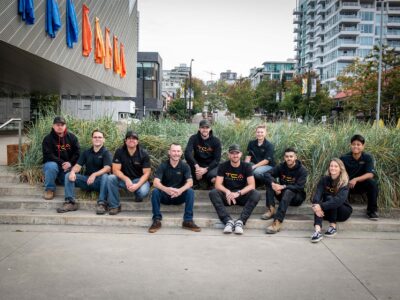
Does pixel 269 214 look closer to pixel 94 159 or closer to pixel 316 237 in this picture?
pixel 316 237

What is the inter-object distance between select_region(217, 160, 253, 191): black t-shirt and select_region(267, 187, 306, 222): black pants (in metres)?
0.45

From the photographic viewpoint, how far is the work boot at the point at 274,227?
19.4ft

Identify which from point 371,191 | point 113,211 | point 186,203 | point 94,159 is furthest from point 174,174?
point 371,191

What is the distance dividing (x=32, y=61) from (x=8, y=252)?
44.5ft

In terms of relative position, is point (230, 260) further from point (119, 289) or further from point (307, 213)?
point (307, 213)

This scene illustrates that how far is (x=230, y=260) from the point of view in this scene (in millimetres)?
4738

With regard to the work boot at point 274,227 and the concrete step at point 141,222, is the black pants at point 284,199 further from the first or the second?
the concrete step at point 141,222

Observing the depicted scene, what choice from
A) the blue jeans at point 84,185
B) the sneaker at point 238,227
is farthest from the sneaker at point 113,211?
the sneaker at point 238,227

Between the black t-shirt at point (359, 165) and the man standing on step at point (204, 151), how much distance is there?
2257 mm

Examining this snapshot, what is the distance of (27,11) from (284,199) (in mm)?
11509

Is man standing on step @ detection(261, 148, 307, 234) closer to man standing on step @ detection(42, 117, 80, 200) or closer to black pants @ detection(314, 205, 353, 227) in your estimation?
black pants @ detection(314, 205, 353, 227)

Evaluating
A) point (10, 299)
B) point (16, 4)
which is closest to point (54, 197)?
point (10, 299)

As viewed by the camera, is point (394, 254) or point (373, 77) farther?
point (373, 77)

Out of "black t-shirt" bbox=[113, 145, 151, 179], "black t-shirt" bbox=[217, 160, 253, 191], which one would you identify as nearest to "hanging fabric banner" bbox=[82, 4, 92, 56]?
"black t-shirt" bbox=[113, 145, 151, 179]
